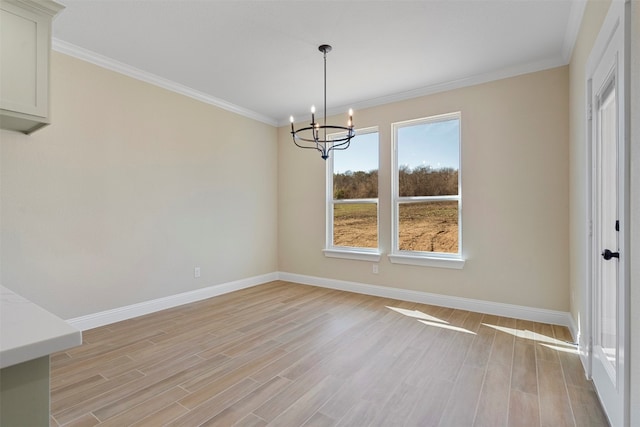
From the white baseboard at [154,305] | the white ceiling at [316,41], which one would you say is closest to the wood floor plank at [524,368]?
the white ceiling at [316,41]

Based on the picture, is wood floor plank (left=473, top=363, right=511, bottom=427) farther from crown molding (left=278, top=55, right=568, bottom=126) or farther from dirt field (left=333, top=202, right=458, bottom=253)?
crown molding (left=278, top=55, right=568, bottom=126)

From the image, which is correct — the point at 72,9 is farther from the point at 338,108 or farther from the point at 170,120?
the point at 338,108

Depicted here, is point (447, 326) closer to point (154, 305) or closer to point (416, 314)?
point (416, 314)

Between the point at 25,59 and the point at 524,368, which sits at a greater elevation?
the point at 25,59

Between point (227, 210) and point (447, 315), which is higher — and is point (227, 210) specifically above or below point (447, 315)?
above

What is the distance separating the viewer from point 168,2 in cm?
240

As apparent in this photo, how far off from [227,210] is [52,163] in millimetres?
2112

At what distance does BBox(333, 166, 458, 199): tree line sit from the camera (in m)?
3.98

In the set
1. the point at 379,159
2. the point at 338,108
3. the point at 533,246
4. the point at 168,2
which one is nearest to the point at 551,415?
the point at 533,246

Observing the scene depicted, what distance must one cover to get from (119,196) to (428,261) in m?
3.75

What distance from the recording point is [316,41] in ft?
9.56

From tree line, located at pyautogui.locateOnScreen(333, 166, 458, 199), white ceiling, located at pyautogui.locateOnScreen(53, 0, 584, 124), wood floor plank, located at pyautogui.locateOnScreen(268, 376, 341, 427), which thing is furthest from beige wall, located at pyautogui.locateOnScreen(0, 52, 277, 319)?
wood floor plank, located at pyautogui.locateOnScreen(268, 376, 341, 427)

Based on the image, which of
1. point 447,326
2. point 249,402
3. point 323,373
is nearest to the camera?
point 249,402

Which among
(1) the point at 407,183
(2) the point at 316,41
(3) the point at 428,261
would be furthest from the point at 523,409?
(2) the point at 316,41
